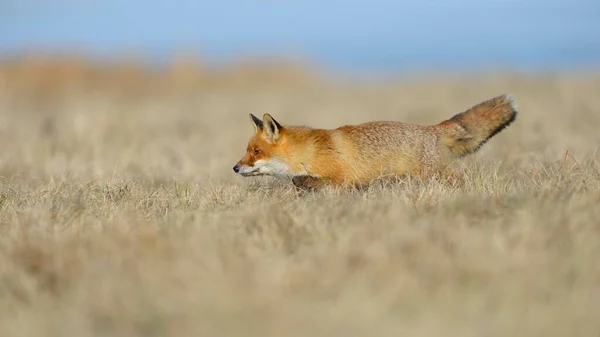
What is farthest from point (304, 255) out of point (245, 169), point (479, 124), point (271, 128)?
point (479, 124)

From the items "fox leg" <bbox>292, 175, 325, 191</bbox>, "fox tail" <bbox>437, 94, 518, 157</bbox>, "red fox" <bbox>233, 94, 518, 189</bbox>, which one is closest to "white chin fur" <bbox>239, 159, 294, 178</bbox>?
"red fox" <bbox>233, 94, 518, 189</bbox>

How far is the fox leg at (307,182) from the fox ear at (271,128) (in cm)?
46

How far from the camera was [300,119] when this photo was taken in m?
15.9

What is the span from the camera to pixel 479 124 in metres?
7.98

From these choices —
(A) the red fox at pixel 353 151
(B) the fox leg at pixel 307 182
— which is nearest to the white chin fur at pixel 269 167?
(A) the red fox at pixel 353 151

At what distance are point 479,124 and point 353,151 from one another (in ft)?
4.45

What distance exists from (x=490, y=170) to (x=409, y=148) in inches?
32.7

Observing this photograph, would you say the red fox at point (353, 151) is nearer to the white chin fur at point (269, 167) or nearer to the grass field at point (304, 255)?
the white chin fur at point (269, 167)

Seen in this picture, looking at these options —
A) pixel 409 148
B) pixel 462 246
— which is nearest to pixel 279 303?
pixel 462 246

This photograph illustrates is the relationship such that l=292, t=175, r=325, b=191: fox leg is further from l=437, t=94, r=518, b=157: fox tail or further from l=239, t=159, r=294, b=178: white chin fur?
l=437, t=94, r=518, b=157: fox tail

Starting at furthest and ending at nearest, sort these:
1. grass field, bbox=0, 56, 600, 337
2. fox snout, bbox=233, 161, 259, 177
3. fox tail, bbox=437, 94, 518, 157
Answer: fox tail, bbox=437, 94, 518, 157 → fox snout, bbox=233, 161, 259, 177 → grass field, bbox=0, 56, 600, 337

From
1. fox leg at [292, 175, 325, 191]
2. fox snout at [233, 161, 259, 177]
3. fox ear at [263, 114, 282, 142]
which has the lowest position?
fox leg at [292, 175, 325, 191]

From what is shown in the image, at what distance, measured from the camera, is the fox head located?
764 cm

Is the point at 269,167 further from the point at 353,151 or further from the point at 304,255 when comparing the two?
the point at 304,255
